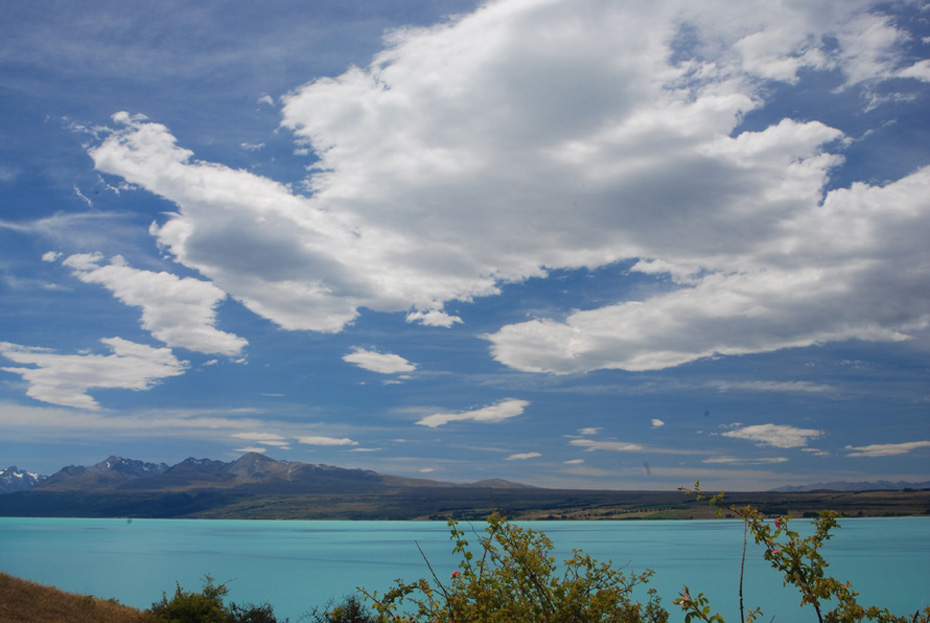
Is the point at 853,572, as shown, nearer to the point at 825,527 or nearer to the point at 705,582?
the point at 705,582

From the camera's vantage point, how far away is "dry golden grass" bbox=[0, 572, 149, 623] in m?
33.9

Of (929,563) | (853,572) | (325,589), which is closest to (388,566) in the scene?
(325,589)

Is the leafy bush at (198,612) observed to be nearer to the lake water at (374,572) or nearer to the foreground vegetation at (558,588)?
the foreground vegetation at (558,588)

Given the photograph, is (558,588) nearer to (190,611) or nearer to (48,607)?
(190,611)

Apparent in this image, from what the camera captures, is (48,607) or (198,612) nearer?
(48,607)

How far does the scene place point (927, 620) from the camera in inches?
295

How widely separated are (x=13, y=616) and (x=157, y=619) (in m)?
6.80

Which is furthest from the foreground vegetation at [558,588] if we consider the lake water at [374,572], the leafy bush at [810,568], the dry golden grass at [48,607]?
the lake water at [374,572]

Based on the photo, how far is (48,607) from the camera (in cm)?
3584

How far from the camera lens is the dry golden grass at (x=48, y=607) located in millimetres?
33875

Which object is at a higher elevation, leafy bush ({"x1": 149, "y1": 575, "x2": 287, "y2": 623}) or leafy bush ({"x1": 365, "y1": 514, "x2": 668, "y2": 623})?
leafy bush ({"x1": 365, "y1": 514, "x2": 668, "y2": 623})

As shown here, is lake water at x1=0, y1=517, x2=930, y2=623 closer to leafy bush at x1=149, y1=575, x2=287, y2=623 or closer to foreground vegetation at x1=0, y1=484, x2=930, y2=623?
leafy bush at x1=149, y1=575, x2=287, y2=623

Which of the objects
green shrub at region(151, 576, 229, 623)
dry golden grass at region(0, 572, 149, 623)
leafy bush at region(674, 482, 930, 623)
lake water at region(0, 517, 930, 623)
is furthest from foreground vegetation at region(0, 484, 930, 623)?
lake water at region(0, 517, 930, 623)

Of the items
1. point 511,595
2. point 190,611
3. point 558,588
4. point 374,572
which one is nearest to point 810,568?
point 558,588
